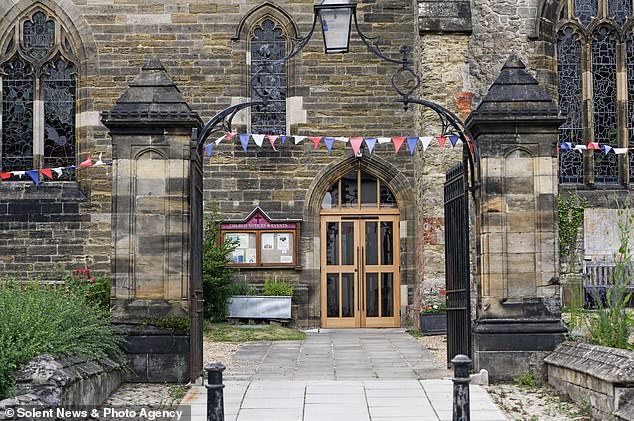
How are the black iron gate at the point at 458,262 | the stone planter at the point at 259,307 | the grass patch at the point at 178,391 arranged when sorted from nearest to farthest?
the grass patch at the point at 178,391, the black iron gate at the point at 458,262, the stone planter at the point at 259,307

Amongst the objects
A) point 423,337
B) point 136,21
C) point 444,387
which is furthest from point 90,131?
point 444,387

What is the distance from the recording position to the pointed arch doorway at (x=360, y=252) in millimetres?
18562

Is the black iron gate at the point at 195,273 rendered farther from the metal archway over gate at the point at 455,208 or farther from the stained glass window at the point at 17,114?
the stained glass window at the point at 17,114

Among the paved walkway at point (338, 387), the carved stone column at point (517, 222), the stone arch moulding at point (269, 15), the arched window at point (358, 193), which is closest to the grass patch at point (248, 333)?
the paved walkway at point (338, 387)

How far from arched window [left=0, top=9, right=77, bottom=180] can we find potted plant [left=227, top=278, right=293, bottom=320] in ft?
13.9

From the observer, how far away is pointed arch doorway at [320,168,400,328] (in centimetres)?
1856

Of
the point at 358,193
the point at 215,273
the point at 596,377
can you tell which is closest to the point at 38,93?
the point at 215,273

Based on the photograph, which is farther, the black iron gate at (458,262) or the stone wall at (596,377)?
the black iron gate at (458,262)

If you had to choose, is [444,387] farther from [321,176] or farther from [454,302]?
[321,176]

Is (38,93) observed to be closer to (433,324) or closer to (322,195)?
(322,195)

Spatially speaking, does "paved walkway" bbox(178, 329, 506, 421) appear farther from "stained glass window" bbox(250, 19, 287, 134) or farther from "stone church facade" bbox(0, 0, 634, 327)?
"stained glass window" bbox(250, 19, 287, 134)

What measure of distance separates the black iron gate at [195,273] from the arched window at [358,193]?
25.8 feet

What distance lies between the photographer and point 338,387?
9984mm

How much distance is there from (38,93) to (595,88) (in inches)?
429
